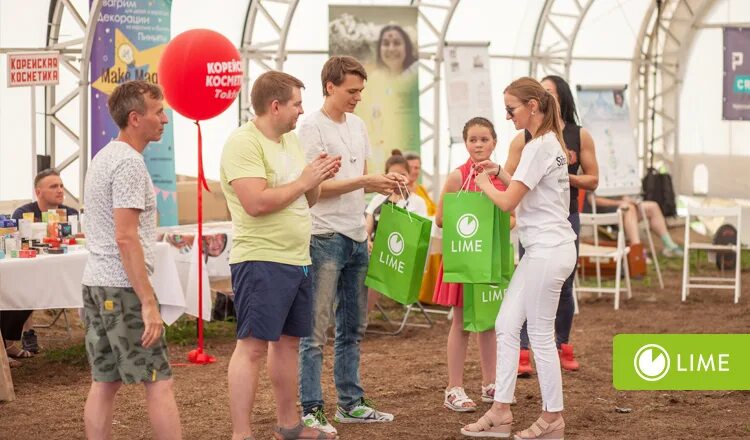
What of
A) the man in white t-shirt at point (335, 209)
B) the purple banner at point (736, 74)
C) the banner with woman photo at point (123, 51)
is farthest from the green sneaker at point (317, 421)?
the purple banner at point (736, 74)

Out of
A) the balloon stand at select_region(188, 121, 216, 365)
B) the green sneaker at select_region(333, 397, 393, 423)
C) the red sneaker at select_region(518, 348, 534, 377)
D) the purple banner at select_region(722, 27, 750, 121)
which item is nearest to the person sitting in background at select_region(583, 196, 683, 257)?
the purple banner at select_region(722, 27, 750, 121)

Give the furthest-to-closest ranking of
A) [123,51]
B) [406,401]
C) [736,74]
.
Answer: [736,74], [123,51], [406,401]

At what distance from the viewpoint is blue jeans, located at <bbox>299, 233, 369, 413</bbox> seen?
4.78 meters

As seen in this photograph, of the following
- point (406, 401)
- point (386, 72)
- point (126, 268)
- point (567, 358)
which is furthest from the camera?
point (386, 72)

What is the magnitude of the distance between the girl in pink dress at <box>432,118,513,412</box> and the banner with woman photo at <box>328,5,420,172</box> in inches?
210

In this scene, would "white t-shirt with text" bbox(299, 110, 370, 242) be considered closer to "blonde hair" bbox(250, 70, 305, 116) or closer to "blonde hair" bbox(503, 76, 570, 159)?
"blonde hair" bbox(250, 70, 305, 116)

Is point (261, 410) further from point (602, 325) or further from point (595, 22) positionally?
point (595, 22)

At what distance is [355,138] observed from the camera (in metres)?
4.92

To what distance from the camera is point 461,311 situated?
5422mm

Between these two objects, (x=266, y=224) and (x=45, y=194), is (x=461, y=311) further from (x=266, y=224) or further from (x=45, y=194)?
(x=45, y=194)

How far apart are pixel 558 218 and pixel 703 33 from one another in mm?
10308

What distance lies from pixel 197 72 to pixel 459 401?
114 inches

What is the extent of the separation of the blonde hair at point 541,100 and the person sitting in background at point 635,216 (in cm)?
660

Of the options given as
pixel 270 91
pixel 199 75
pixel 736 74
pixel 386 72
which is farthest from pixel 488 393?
pixel 736 74
